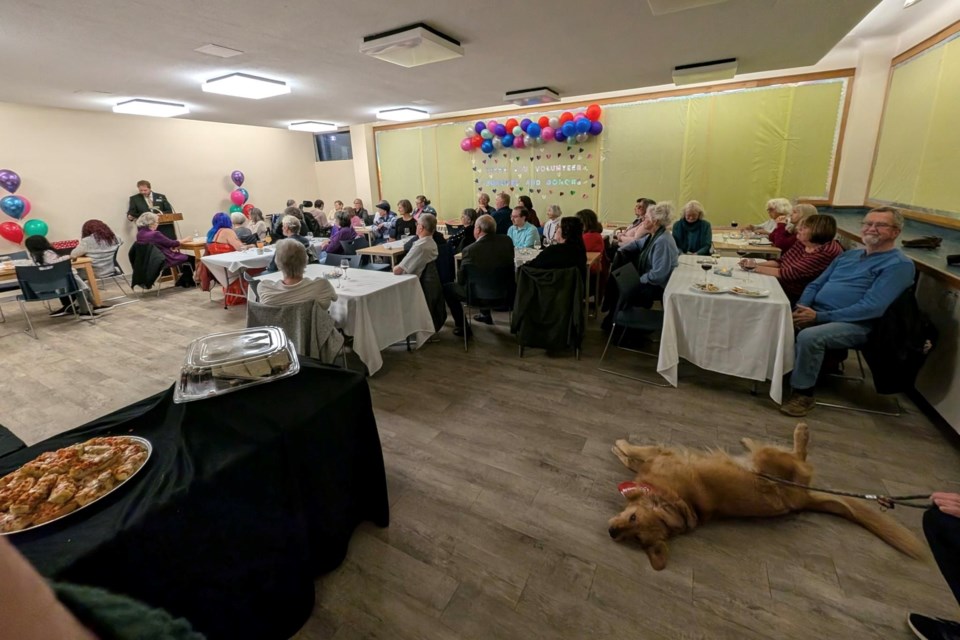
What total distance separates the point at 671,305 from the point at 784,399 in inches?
38.9

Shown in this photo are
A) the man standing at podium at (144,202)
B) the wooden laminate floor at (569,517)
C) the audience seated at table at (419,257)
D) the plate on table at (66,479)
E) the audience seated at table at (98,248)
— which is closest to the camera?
the plate on table at (66,479)

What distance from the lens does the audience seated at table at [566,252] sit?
3.43 metres

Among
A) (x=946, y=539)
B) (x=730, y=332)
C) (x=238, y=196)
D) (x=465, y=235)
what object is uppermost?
(x=238, y=196)

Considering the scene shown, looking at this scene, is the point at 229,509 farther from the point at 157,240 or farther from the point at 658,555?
the point at 157,240

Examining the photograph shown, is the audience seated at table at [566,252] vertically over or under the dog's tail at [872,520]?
over

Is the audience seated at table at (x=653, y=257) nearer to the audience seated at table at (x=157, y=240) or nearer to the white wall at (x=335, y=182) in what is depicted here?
the audience seated at table at (x=157, y=240)

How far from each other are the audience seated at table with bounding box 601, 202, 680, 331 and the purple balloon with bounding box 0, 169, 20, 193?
812cm

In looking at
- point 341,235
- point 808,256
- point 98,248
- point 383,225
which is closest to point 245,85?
point 341,235

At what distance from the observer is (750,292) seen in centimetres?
279

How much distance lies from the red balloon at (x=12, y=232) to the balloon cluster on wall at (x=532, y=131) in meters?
6.81

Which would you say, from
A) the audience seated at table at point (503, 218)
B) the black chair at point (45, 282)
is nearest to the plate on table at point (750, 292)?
the audience seated at table at point (503, 218)

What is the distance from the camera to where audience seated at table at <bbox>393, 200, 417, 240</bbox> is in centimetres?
569

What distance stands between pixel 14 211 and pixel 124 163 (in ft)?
5.86

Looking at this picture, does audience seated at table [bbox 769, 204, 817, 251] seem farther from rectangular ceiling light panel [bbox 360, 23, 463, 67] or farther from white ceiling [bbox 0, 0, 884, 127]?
rectangular ceiling light panel [bbox 360, 23, 463, 67]
